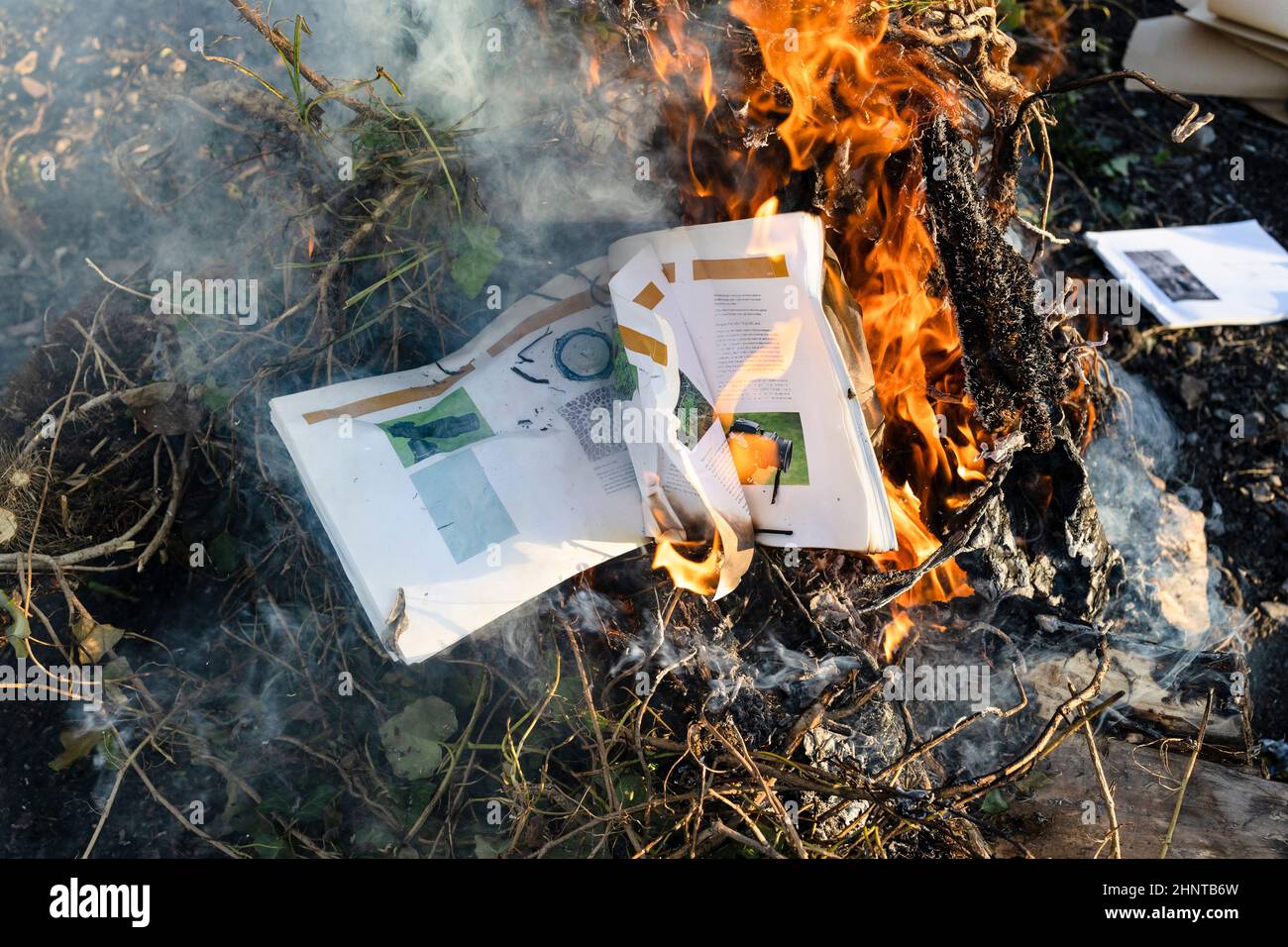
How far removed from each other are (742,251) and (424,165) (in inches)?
31.0

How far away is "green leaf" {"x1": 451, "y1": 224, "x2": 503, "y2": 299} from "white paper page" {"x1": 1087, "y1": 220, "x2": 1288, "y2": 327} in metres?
2.10

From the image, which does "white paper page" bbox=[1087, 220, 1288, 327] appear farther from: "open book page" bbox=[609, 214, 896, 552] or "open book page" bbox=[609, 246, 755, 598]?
"open book page" bbox=[609, 246, 755, 598]

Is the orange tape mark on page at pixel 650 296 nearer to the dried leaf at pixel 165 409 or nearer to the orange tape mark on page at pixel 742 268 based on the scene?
the orange tape mark on page at pixel 742 268

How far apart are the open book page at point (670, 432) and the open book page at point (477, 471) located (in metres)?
0.11

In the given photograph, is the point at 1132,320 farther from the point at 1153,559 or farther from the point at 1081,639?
the point at 1081,639

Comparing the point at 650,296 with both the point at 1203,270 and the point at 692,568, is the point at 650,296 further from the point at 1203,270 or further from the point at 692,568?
the point at 1203,270

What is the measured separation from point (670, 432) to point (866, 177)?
0.75m

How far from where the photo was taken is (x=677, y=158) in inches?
82.0

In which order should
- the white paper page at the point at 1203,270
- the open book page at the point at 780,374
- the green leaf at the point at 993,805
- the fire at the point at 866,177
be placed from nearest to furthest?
the fire at the point at 866,177, the open book page at the point at 780,374, the green leaf at the point at 993,805, the white paper page at the point at 1203,270

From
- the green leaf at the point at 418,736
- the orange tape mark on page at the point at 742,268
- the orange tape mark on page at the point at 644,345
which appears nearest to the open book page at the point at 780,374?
the orange tape mark on page at the point at 742,268

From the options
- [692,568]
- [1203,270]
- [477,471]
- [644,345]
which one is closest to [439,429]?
[477,471]

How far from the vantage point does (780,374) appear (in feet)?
6.70

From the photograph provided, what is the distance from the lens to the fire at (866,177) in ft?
6.21
